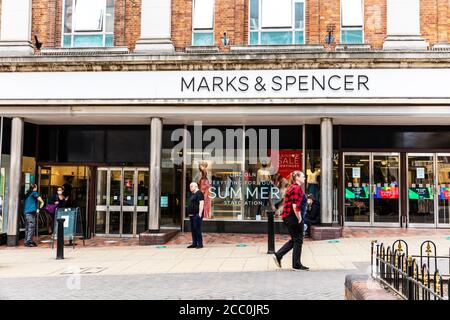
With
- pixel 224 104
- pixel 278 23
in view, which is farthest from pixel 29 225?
pixel 278 23

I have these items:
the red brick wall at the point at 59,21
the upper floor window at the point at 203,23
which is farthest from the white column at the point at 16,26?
the upper floor window at the point at 203,23

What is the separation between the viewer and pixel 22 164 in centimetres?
1430

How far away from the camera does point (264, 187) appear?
1498 centimetres

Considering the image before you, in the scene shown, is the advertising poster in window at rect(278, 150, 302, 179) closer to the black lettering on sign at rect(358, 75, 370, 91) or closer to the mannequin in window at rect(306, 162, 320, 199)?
the mannequin in window at rect(306, 162, 320, 199)

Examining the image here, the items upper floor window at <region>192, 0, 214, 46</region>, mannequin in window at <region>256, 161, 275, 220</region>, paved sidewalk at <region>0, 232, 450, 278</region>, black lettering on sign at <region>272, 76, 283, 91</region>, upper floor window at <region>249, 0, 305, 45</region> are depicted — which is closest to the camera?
paved sidewalk at <region>0, 232, 450, 278</region>

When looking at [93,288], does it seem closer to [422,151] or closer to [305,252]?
[305,252]

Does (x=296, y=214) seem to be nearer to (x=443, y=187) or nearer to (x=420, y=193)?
(x=420, y=193)

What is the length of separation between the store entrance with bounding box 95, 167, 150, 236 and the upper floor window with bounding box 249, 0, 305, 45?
5694 millimetres

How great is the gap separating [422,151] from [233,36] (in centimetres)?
712

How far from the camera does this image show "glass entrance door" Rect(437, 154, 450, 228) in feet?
48.5

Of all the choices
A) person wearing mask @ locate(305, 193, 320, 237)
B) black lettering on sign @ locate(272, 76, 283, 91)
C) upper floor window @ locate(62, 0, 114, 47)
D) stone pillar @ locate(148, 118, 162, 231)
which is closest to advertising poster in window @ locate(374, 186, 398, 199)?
person wearing mask @ locate(305, 193, 320, 237)
